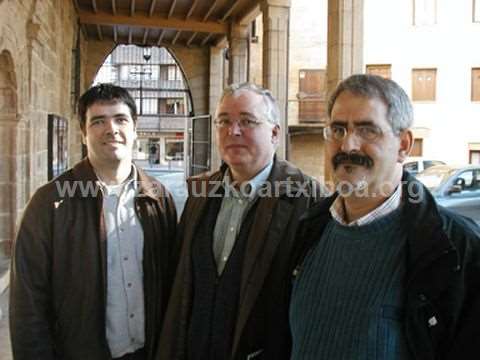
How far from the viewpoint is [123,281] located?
2.02 meters

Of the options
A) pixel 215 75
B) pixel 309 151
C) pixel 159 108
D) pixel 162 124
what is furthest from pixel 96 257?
pixel 162 124

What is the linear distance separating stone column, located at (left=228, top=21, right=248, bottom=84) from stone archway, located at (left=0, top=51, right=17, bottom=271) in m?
7.32

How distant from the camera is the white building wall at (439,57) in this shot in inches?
747

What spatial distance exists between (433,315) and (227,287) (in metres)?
0.77

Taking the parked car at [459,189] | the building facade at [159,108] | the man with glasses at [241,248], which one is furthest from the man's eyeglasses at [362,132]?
the building facade at [159,108]

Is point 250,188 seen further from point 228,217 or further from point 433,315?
point 433,315

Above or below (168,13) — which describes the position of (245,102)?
below

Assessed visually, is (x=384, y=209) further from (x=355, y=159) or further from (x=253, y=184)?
(x=253, y=184)

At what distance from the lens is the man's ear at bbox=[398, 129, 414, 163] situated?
4.94 feet

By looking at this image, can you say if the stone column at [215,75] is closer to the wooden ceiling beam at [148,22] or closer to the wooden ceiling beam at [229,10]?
the wooden ceiling beam at [148,22]

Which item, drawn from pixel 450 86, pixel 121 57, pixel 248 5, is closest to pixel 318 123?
pixel 450 86

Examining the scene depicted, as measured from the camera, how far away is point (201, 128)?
1471cm

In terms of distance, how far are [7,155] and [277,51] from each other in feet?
17.5

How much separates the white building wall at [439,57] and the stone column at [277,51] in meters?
10.7
